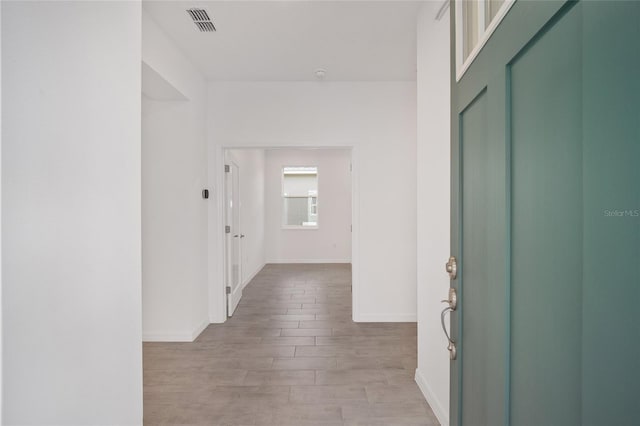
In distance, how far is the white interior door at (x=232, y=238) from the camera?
149 inches

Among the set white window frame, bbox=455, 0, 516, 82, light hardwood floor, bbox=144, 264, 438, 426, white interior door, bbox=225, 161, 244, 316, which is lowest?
light hardwood floor, bbox=144, 264, 438, 426

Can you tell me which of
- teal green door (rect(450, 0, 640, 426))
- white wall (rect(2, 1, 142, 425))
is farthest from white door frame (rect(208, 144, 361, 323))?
teal green door (rect(450, 0, 640, 426))

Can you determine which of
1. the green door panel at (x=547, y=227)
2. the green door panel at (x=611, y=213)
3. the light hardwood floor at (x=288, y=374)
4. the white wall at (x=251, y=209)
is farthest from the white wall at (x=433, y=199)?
the white wall at (x=251, y=209)

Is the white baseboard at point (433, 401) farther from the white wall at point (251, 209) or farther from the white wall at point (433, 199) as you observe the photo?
the white wall at point (251, 209)

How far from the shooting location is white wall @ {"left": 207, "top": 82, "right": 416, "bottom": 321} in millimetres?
3660

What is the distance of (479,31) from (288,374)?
8.18ft

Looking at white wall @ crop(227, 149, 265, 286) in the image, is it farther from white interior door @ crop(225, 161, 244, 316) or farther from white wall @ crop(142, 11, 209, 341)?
white wall @ crop(142, 11, 209, 341)

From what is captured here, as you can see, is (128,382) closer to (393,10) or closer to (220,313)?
(220,313)

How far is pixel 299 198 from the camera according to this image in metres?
7.95

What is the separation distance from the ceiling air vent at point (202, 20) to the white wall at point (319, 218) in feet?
16.5

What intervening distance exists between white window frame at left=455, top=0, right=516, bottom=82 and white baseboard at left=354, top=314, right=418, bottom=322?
309cm

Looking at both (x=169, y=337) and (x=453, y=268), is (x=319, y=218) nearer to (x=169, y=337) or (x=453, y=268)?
(x=169, y=337)

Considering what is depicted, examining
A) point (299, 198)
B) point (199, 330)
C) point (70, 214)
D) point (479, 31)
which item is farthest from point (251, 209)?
point (479, 31)

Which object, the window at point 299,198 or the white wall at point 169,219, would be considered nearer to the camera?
the white wall at point 169,219
